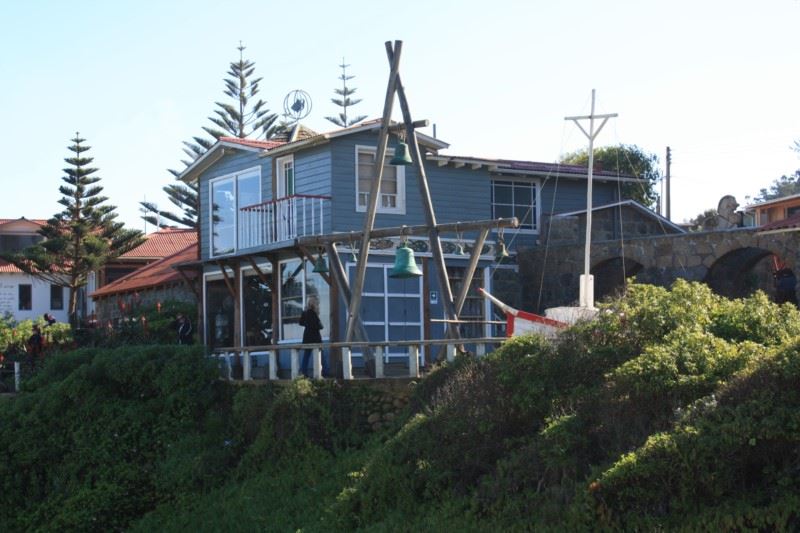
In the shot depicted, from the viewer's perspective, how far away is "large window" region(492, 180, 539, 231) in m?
27.6

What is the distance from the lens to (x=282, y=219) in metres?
25.1

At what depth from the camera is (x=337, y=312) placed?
73.5 feet

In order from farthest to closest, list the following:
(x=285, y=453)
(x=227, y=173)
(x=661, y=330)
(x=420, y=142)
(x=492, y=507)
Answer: (x=227, y=173) < (x=420, y=142) < (x=285, y=453) < (x=661, y=330) < (x=492, y=507)

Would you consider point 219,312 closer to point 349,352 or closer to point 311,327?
point 311,327

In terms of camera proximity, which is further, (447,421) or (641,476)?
(447,421)

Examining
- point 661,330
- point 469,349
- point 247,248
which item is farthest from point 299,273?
point 661,330

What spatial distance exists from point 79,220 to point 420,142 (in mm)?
20082

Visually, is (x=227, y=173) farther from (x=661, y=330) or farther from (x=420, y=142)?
(x=661, y=330)

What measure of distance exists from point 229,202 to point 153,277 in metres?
7.92

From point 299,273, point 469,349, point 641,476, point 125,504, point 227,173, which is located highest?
point 227,173

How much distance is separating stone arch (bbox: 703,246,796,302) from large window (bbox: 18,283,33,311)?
3113cm

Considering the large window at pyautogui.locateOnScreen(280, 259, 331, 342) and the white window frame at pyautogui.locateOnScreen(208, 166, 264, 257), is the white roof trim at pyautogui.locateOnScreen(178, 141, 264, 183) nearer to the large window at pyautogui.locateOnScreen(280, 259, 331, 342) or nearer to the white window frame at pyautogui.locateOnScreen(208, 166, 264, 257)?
the white window frame at pyautogui.locateOnScreen(208, 166, 264, 257)

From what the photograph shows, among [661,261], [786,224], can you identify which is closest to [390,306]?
[661,261]

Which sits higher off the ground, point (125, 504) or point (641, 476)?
point (641, 476)
